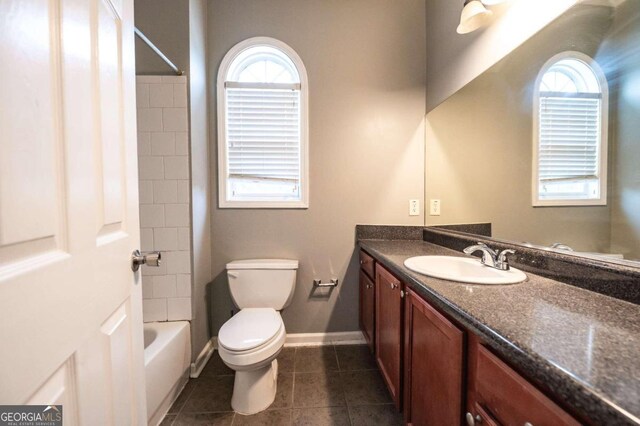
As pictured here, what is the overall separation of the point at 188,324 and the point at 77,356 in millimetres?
1214

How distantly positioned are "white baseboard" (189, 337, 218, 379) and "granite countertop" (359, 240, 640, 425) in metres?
1.55

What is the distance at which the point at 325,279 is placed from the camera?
→ 1.96 metres

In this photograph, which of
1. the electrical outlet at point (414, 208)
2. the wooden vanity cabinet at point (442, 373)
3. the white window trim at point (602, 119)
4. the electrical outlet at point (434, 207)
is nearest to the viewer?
the wooden vanity cabinet at point (442, 373)

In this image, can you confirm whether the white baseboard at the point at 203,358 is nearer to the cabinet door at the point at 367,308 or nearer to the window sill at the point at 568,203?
the cabinet door at the point at 367,308

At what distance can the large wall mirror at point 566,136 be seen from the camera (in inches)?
32.6

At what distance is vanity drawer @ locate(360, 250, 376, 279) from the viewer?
158cm

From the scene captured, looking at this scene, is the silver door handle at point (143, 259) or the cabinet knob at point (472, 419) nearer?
the cabinet knob at point (472, 419)

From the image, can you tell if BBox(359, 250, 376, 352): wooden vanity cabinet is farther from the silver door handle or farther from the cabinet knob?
the silver door handle

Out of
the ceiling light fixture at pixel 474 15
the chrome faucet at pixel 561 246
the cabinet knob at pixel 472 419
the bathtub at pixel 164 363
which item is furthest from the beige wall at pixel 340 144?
the cabinet knob at pixel 472 419

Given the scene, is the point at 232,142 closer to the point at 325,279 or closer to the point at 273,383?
the point at 325,279

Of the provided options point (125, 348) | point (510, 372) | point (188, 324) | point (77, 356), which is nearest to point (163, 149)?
point (188, 324)

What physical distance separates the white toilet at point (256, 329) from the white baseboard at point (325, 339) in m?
0.38

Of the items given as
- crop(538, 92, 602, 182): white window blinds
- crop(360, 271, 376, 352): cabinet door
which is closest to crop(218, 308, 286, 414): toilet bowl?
crop(360, 271, 376, 352): cabinet door

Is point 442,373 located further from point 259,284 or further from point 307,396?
point 259,284
